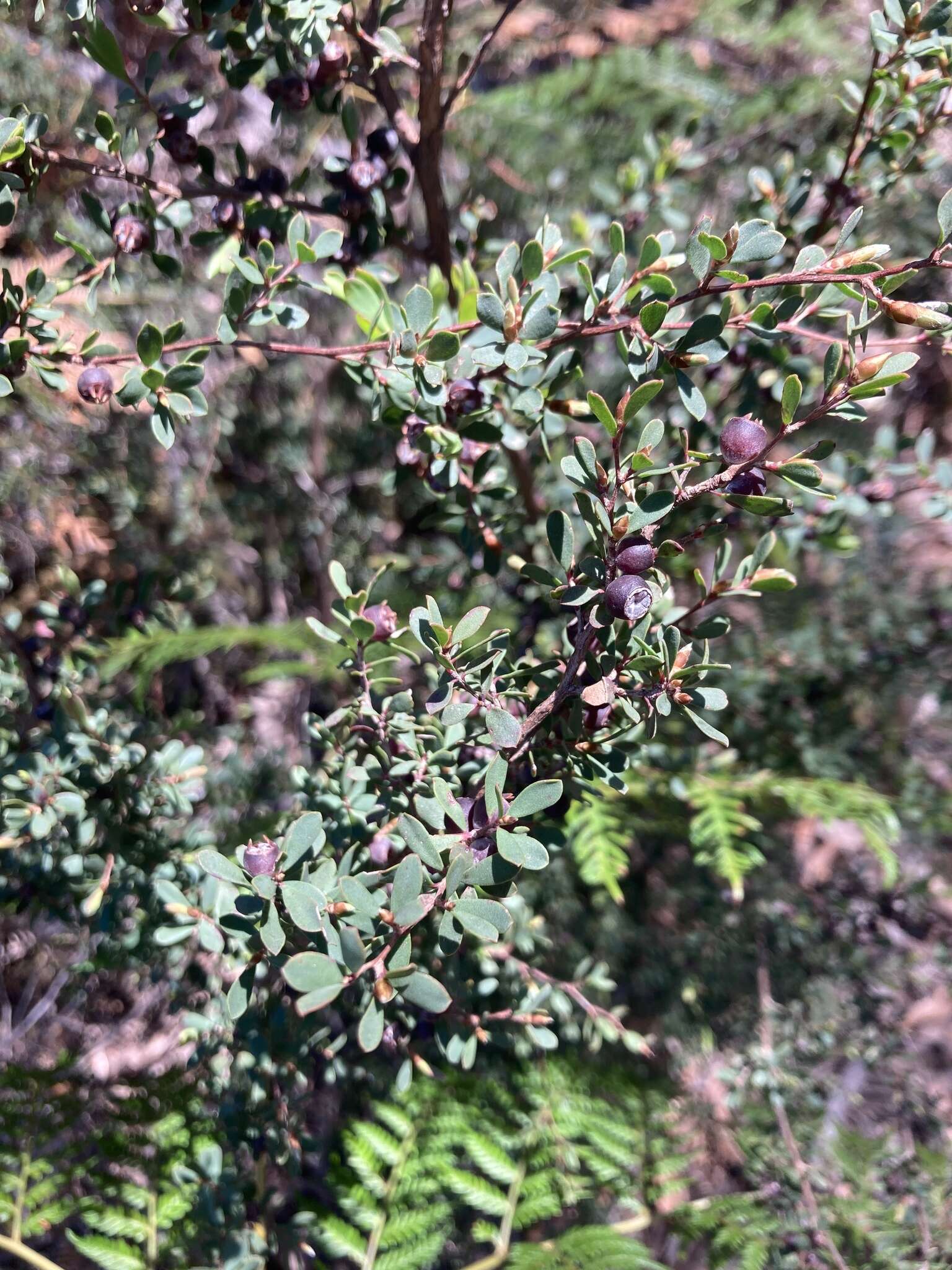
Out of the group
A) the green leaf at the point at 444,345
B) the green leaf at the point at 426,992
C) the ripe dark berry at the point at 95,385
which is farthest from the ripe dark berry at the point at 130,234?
the green leaf at the point at 426,992

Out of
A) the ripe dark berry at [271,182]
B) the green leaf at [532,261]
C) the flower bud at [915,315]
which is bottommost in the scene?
the flower bud at [915,315]

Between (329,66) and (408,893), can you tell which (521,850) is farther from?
(329,66)

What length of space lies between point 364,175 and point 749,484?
1.86ft

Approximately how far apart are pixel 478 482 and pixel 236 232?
388 millimetres

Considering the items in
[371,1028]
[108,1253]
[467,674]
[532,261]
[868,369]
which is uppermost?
[532,261]

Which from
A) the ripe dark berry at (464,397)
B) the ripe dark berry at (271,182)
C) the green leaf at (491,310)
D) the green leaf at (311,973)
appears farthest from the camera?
the ripe dark berry at (271,182)

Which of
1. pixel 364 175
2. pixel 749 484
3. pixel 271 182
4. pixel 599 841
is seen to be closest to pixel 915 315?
pixel 749 484

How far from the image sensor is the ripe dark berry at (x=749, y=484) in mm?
672

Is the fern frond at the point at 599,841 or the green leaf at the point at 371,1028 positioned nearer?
the green leaf at the point at 371,1028

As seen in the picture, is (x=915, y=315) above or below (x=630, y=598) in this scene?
above

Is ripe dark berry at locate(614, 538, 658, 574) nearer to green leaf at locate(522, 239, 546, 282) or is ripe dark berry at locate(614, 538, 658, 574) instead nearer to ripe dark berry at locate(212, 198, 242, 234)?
green leaf at locate(522, 239, 546, 282)

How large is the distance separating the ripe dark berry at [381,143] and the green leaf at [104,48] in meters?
0.26

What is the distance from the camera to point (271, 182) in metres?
0.95

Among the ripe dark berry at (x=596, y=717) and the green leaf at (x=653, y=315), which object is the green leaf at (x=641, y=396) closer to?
the green leaf at (x=653, y=315)
